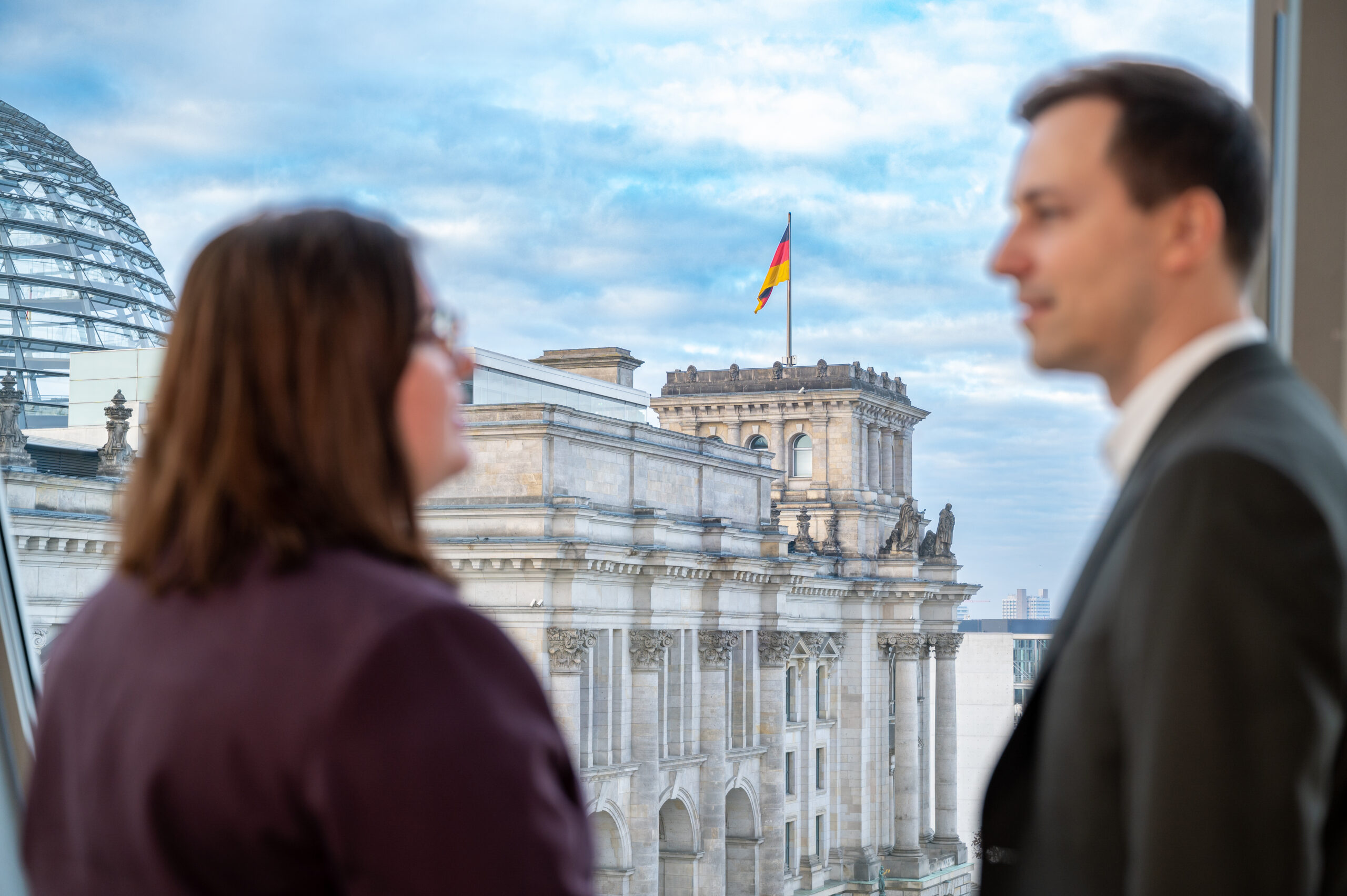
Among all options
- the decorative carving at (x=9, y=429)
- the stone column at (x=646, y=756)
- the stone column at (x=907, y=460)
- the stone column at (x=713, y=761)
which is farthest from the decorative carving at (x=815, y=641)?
the decorative carving at (x=9, y=429)

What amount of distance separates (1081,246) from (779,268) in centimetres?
4562

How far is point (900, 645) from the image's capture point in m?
48.1

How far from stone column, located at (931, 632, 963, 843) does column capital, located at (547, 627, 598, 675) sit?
83.9ft

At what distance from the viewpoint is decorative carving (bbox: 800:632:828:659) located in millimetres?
42781

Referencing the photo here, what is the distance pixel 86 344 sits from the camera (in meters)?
36.3

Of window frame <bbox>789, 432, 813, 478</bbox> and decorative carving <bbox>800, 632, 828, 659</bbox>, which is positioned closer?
decorative carving <bbox>800, 632, 828, 659</bbox>

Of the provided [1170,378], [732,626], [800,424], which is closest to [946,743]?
[800,424]

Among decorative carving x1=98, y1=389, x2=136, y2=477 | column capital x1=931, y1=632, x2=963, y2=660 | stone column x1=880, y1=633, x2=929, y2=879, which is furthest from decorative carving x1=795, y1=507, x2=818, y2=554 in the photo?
decorative carving x1=98, y1=389, x2=136, y2=477

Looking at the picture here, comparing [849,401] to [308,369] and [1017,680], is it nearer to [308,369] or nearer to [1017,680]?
→ [1017,680]

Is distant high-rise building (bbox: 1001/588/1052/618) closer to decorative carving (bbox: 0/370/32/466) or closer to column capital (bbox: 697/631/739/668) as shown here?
decorative carving (bbox: 0/370/32/466)

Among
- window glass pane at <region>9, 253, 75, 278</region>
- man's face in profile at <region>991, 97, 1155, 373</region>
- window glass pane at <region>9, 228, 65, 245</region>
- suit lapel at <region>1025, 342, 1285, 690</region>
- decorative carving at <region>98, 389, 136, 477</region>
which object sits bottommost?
suit lapel at <region>1025, 342, 1285, 690</region>

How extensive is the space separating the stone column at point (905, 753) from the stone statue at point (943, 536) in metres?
4.00

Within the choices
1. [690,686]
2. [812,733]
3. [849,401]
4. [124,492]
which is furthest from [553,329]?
[124,492]

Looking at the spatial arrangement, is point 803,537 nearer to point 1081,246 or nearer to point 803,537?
point 803,537
